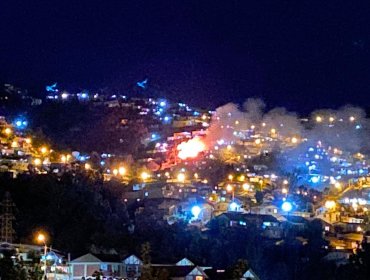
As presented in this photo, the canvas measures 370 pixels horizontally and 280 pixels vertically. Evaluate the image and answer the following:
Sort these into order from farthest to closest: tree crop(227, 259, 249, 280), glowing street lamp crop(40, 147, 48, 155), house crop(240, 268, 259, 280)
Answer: glowing street lamp crop(40, 147, 48, 155), house crop(240, 268, 259, 280), tree crop(227, 259, 249, 280)

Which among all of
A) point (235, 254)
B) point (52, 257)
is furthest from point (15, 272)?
point (235, 254)

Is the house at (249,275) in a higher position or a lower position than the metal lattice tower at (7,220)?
lower

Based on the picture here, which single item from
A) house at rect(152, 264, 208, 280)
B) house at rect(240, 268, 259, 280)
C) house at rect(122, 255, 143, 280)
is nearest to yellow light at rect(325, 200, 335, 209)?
house at rect(240, 268, 259, 280)

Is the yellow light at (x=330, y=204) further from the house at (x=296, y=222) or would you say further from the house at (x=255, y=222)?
the house at (x=255, y=222)

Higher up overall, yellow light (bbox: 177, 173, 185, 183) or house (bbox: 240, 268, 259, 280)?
yellow light (bbox: 177, 173, 185, 183)

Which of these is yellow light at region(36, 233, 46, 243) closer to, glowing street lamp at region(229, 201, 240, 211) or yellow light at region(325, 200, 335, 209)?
glowing street lamp at region(229, 201, 240, 211)

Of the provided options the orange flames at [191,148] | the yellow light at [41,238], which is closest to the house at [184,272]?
the yellow light at [41,238]

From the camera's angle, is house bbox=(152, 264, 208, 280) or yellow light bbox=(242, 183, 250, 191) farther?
yellow light bbox=(242, 183, 250, 191)

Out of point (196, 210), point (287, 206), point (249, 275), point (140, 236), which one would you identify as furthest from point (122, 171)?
point (249, 275)
